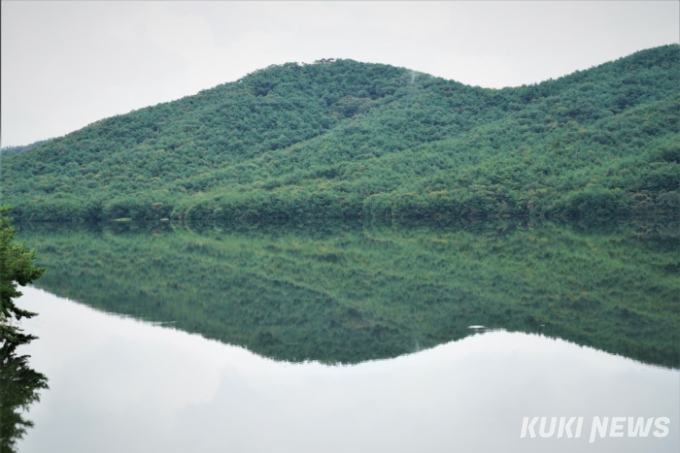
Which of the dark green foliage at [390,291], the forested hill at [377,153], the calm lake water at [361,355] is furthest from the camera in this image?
the forested hill at [377,153]

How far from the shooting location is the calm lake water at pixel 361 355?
10234 mm

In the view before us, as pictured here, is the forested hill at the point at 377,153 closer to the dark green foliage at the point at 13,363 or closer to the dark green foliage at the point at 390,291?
the dark green foliage at the point at 390,291

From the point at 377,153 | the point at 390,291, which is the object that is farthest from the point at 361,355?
the point at 377,153

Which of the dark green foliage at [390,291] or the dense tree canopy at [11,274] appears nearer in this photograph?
the dense tree canopy at [11,274]

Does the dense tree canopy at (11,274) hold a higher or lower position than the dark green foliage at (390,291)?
higher

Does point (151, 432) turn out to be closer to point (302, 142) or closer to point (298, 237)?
point (298, 237)

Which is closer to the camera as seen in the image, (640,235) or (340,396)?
(340,396)

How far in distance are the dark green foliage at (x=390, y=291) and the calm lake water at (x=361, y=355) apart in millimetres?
91

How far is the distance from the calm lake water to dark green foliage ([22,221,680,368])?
0.09 m

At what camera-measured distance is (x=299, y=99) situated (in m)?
109

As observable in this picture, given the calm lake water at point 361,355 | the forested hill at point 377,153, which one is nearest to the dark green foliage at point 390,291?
the calm lake water at point 361,355

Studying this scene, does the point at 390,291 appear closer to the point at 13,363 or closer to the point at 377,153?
the point at 13,363

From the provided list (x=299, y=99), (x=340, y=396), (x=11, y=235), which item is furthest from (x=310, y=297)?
(x=299, y=99)

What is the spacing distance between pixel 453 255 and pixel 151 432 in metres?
22.3
